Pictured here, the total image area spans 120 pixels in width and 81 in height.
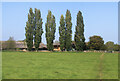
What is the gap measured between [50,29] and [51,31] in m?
0.70

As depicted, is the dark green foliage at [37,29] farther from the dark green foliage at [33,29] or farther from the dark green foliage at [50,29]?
the dark green foliage at [50,29]

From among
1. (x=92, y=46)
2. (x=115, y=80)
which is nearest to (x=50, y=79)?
(x=115, y=80)

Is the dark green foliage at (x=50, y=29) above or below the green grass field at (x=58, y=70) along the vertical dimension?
above

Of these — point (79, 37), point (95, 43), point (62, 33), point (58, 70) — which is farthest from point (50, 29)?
point (58, 70)

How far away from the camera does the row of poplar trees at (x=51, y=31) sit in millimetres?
51438

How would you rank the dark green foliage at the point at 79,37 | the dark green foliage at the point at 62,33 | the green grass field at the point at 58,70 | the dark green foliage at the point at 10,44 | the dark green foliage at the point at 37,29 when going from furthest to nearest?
the dark green foliage at the point at 10,44, the dark green foliage at the point at 79,37, the dark green foliage at the point at 62,33, the dark green foliage at the point at 37,29, the green grass field at the point at 58,70

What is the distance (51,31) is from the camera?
170ft

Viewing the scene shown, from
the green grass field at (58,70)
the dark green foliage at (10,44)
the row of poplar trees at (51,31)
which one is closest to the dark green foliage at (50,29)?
the row of poplar trees at (51,31)

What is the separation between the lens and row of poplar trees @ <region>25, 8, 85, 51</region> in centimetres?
5144

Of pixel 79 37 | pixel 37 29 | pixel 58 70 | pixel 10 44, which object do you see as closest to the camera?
pixel 58 70

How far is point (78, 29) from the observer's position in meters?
52.4

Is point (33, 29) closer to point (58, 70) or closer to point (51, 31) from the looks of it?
point (51, 31)

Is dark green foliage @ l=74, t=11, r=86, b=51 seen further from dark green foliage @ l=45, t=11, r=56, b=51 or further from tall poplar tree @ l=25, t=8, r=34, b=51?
tall poplar tree @ l=25, t=8, r=34, b=51

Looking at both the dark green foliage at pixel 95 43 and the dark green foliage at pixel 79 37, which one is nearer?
the dark green foliage at pixel 79 37
